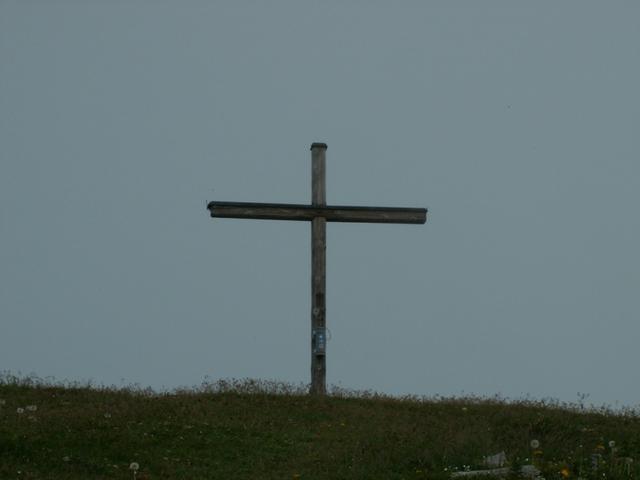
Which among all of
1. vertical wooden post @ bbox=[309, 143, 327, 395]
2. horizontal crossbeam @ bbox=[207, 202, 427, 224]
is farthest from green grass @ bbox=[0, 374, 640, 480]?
horizontal crossbeam @ bbox=[207, 202, 427, 224]

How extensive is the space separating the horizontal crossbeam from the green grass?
359 cm

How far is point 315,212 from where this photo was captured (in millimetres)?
21250

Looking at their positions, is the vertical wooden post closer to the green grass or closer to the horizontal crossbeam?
the horizontal crossbeam

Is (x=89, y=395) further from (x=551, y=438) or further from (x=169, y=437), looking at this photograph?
(x=551, y=438)

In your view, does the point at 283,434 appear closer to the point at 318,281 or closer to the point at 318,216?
the point at 318,281

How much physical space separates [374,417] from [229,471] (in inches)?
167

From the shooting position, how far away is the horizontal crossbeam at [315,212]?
21.0m

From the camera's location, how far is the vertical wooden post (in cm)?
2084

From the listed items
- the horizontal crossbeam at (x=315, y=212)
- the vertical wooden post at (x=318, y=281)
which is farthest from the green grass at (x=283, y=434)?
the horizontal crossbeam at (x=315, y=212)

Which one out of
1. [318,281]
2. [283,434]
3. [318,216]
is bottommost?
[283,434]

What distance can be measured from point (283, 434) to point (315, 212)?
5874mm

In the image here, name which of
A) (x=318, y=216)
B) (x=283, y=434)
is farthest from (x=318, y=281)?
(x=283, y=434)

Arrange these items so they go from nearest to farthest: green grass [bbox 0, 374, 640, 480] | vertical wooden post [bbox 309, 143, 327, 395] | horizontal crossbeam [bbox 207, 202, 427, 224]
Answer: green grass [bbox 0, 374, 640, 480]
vertical wooden post [bbox 309, 143, 327, 395]
horizontal crossbeam [bbox 207, 202, 427, 224]

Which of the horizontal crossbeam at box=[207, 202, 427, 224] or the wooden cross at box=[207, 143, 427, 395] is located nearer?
the wooden cross at box=[207, 143, 427, 395]
